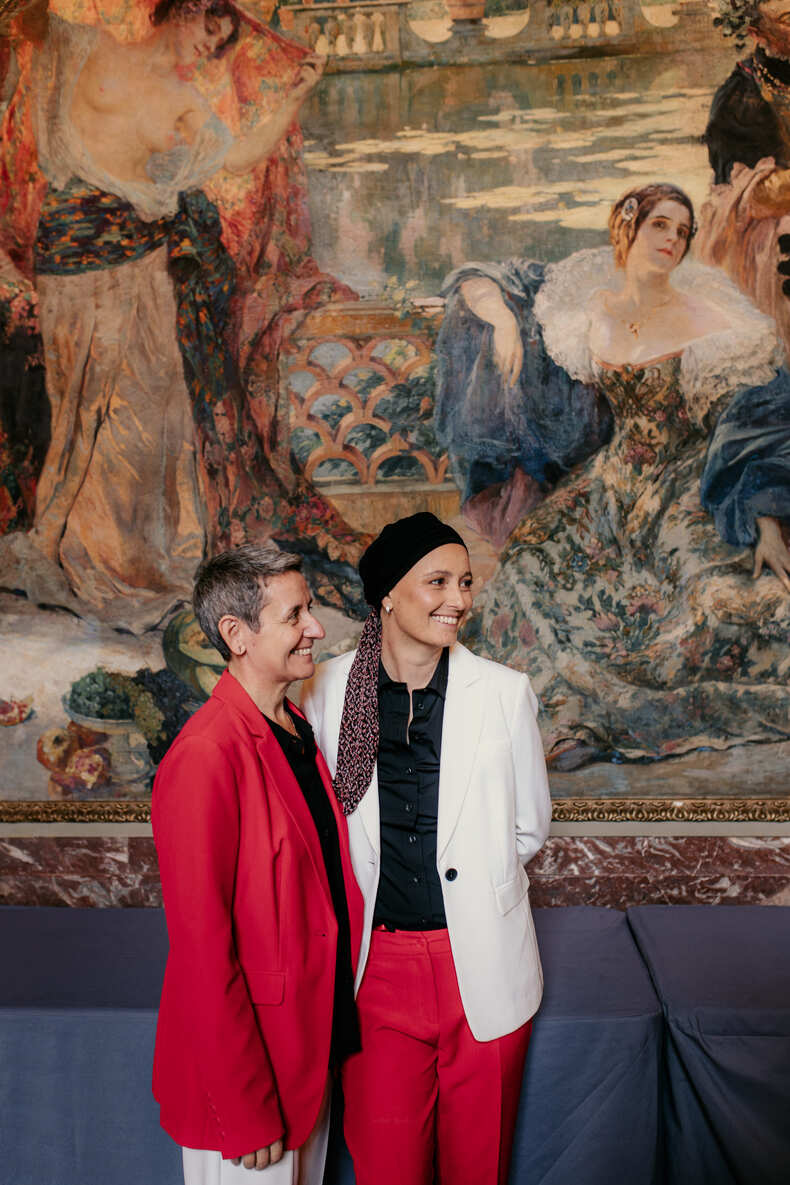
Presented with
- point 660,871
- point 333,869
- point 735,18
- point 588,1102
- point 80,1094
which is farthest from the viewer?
point 660,871

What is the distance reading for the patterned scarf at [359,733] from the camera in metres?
2.60

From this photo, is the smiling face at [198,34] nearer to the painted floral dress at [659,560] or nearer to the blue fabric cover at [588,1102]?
the painted floral dress at [659,560]

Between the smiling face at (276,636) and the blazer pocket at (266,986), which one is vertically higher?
the smiling face at (276,636)

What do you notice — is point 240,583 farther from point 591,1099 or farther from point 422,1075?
point 591,1099

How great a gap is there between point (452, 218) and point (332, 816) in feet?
9.92

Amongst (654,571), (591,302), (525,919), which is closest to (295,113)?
(591,302)

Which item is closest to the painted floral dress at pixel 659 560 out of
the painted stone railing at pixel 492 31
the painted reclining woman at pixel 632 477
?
the painted reclining woman at pixel 632 477

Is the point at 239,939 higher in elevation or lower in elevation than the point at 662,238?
lower

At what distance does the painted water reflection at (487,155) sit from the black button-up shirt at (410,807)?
2.48m

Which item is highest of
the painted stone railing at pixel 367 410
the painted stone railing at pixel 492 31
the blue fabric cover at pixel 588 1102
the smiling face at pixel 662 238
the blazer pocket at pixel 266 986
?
the painted stone railing at pixel 492 31

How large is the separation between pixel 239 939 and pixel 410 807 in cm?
61

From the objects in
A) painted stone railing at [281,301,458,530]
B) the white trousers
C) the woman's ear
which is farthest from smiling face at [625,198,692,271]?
the white trousers

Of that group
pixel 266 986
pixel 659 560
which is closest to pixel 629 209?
pixel 659 560

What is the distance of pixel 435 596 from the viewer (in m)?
2.51
